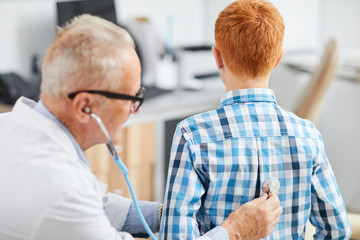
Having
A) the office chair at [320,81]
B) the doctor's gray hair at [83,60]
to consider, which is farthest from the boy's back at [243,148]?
the office chair at [320,81]

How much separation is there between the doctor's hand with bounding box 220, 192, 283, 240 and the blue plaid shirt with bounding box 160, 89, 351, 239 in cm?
3

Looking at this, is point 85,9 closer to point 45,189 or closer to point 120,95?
point 120,95

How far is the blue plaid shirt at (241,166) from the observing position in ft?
3.57

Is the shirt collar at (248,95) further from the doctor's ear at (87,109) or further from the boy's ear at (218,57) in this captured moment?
the doctor's ear at (87,109)

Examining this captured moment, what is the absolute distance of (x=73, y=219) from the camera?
3.07 ft

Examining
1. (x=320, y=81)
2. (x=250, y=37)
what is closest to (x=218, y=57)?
(x=250, y=37)

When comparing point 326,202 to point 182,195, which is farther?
point 326,202

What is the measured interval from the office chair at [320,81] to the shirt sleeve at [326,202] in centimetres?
130

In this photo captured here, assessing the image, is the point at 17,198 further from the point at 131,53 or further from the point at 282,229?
the point at 282,229

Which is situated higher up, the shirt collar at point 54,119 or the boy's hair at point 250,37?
the boy's hair at point 250,37

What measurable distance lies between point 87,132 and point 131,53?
0.19m

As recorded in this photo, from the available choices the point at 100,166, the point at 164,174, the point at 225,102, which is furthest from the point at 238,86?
the point at 164,174

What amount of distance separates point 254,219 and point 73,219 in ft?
1.32

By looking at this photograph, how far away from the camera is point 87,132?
106 centimetres
